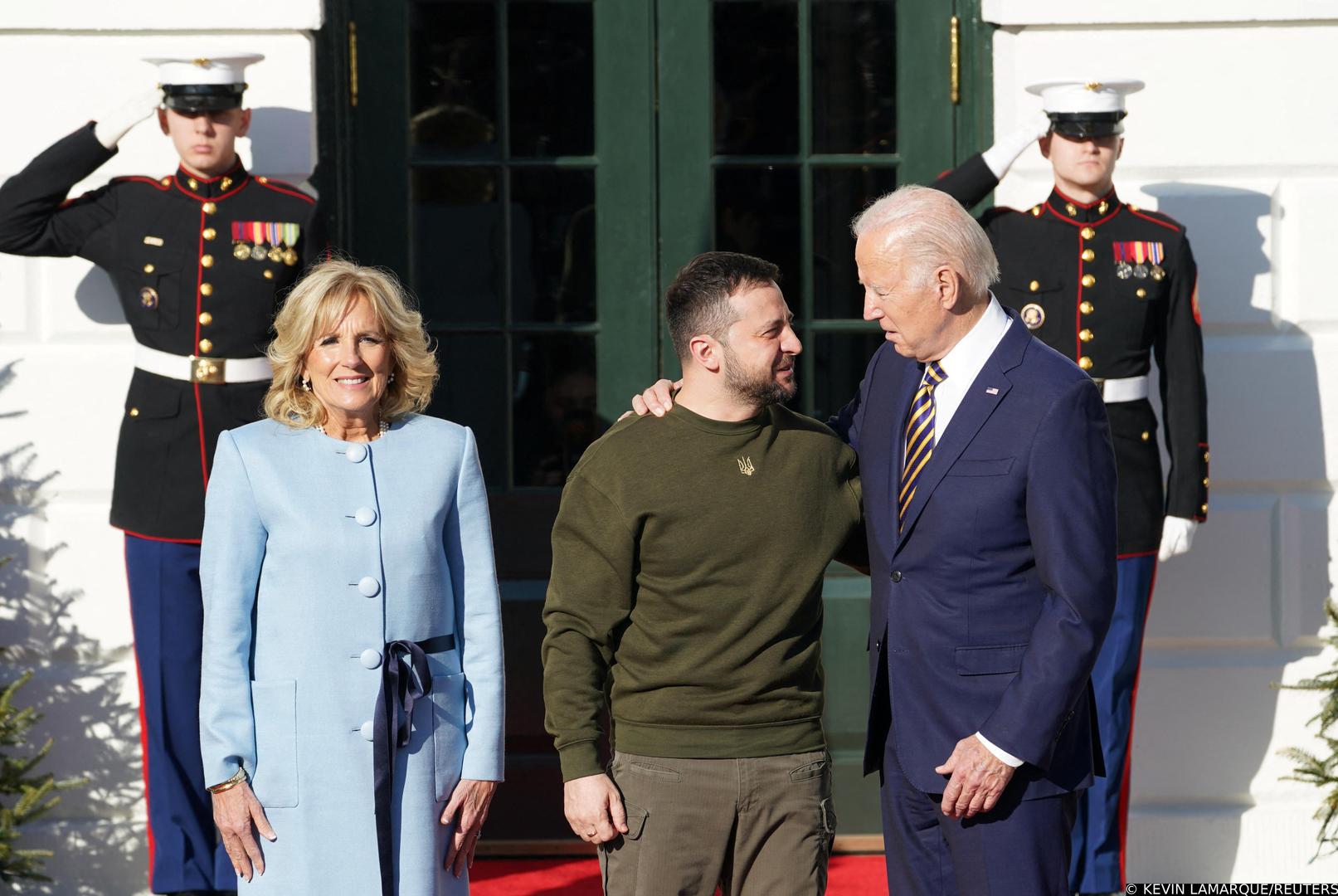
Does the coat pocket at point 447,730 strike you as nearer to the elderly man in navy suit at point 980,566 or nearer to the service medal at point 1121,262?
the elderly man in navy suit at point 980,566

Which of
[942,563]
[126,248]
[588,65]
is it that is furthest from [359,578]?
[588,65]

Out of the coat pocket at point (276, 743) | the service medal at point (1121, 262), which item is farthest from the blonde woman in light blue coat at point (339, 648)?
the service medal at point (1121, 262)

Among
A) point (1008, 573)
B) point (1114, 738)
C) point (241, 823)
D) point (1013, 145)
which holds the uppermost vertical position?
point (1013, 145)

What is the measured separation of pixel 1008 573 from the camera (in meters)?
2.84

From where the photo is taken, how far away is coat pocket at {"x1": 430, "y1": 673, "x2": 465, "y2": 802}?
299 cm

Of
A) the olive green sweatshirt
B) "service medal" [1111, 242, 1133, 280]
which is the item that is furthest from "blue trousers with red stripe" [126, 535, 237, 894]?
"service medal" [1111, 242, 1133, 280]

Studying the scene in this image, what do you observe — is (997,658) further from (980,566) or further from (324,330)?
(324,330)

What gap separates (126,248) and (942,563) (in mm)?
2356

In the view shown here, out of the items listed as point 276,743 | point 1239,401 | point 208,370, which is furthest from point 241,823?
point 1239,401

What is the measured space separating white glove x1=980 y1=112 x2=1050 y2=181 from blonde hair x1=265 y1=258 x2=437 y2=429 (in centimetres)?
182

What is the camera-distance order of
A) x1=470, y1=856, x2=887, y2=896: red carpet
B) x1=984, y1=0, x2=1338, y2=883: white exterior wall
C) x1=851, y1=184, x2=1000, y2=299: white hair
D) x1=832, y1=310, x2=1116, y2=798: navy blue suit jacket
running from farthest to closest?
1. x1=984, y1=0, x2=1338, y2=883: white exterior wall
2. x1=470, y1=856, x2=887, y2=896: red carpet
3. x1=851, y1=184, x2=1000, y2=299: white hair
4. x1=832, y1=310, x2=1116, y2=798: navy blue suit jacket

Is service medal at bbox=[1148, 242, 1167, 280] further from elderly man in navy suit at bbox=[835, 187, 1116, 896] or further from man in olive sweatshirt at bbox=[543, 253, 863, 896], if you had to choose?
man in olive sweatshirt at bbox=[543, 253, 863, 896]

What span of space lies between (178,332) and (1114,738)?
2.54m

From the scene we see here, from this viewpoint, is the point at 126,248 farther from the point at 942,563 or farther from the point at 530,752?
the point at 942,563
